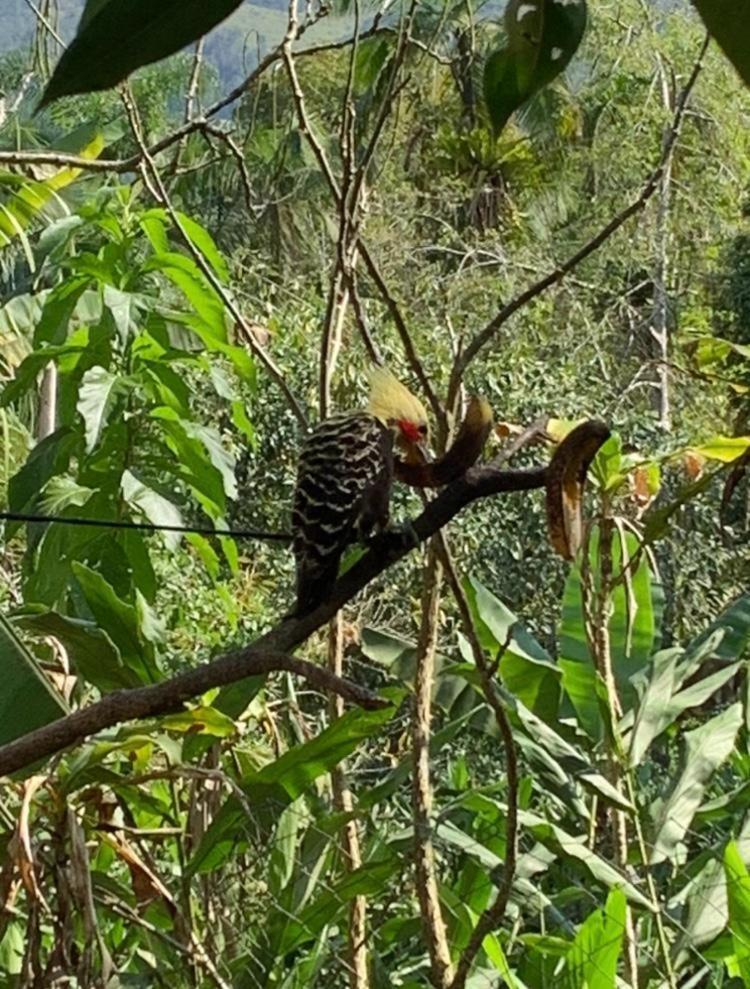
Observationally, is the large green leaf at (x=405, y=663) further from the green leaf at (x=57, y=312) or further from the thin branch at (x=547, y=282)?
the thin branch at (x=547, y=282)

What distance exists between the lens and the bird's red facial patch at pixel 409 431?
76 centimetres

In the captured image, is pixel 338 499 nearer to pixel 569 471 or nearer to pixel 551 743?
pixel 569 471

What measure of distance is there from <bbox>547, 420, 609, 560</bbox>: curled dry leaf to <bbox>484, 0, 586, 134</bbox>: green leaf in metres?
0.22

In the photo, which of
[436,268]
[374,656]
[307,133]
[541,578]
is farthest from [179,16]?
[436,268]

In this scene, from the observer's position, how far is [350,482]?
78cm

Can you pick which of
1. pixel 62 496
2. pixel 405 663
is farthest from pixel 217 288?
pixel 405 663

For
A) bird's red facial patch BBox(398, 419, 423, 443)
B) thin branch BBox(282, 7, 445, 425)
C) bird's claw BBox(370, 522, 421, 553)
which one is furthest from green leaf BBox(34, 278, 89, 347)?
bird's claw BBox(370, 522, 421, 553)

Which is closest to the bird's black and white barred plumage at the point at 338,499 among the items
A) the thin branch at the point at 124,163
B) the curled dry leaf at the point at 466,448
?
the curled dry leaf at the point at 466,448

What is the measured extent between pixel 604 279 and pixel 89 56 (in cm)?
645

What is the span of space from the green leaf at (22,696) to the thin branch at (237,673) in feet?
1.12

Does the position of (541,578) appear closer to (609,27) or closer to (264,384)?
(264,384)

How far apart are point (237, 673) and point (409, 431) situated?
13.9 inches

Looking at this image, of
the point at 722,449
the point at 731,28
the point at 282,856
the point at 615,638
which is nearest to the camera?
the point at 731,28

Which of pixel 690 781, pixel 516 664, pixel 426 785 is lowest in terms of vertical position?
pixel 690 781
